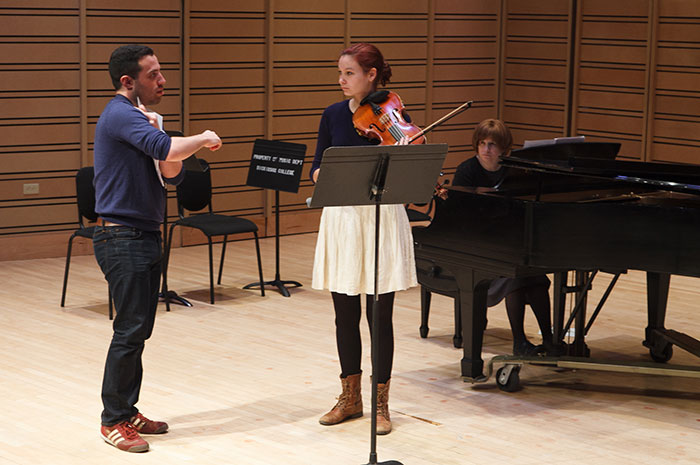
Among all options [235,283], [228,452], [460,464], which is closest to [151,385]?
[228,452]

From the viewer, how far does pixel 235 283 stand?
7398 mm

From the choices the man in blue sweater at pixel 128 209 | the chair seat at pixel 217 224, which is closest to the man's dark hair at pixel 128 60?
the man in blue sweater at pixel 128 209

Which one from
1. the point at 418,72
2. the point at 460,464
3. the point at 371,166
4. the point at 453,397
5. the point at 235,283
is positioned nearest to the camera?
the point at 371,166

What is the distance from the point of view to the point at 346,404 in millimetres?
4477

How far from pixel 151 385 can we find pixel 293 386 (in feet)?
2.19

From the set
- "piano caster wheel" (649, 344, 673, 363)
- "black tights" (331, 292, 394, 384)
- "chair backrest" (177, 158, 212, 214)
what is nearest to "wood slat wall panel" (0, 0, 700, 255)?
"chair backrest" (177, 158, 212, 214)

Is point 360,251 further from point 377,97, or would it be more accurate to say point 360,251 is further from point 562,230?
point 562,230

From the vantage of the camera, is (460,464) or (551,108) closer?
(460,464)

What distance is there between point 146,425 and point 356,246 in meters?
1.12

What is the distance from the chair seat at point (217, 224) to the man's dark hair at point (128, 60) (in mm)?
2641

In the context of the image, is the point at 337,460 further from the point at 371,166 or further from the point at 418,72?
the point at 418,72

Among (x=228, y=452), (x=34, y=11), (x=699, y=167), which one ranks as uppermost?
(x=34, y=11)

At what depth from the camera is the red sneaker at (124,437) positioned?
4.09 meters

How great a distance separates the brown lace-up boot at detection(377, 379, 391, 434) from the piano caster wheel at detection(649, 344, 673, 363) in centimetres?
192
